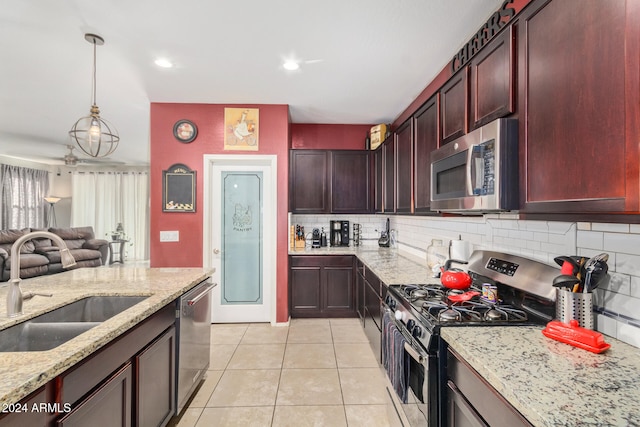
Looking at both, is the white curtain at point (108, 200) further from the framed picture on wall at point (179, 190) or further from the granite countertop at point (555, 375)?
the granite countertop at point (555, 375)

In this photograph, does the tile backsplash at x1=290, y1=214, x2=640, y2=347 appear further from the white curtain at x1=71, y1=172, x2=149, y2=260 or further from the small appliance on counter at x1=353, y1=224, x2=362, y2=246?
the white curtain at x1=71, y1=172, x2=149, y2=260

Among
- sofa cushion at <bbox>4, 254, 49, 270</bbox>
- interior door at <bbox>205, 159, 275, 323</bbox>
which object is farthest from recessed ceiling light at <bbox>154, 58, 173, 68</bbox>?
sofa cushion at <bbox>4, 254, 49, 270</bbox>

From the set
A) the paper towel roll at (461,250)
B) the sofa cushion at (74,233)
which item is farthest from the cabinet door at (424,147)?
the sofa cushion at (74,233)

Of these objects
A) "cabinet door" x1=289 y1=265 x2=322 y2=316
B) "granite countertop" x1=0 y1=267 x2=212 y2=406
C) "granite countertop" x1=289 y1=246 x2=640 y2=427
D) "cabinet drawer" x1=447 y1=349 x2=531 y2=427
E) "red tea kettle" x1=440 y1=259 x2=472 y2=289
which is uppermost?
"red tea kettle" x1=440 y1=259 x2=472 y2=289

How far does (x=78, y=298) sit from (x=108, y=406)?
2.48 ft

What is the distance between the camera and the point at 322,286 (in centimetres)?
391

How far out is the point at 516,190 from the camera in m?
1.30

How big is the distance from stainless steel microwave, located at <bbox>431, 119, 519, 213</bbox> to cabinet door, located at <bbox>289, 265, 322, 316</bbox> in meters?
2.37

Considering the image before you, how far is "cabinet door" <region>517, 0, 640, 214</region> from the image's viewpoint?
0.83m

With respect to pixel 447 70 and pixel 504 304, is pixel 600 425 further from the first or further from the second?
pixel 447 70

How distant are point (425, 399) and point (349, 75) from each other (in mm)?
2665

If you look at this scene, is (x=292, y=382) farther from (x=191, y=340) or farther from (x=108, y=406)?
(x=108, y=406)

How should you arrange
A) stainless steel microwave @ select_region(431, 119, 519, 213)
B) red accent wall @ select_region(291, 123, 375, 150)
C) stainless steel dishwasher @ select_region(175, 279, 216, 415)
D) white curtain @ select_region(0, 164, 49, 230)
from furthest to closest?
white curtain @ select_region(0, 164, 49, 230) → red accent wall @ select_region(291, 123, 375, 150) → stainless steel dishwasher @ select_region(175, 279, 216, 415) → stainless steel microwave @ select_region(431, 119, 519, 213)

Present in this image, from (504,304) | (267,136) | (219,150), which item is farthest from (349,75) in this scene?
(504,304)
